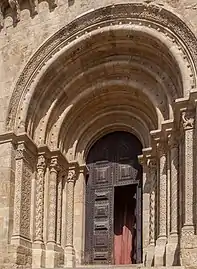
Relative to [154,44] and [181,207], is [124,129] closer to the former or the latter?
[154,44]

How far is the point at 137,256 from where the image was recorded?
1014 centimetres

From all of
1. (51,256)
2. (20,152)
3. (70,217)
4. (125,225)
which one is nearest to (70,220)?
(70,217)

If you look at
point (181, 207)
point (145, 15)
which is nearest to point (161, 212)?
point (181, 207)

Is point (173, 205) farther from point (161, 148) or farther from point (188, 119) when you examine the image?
point (188, 119)

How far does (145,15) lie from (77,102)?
6.92 feet

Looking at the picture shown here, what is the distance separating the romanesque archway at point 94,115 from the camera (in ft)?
29.8

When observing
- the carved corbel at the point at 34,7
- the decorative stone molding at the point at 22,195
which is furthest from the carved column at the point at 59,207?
the carved corbel at the point at 34,7

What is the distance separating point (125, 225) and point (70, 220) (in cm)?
104

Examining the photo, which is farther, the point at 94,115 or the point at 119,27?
the point at 94,115

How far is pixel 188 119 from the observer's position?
8625 millimetres

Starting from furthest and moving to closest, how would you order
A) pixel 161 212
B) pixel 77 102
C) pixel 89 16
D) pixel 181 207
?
pixel 77 102 → pixel 89 16 → pixel 161 212 → pixel 181 207

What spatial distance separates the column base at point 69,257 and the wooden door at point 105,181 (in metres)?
0.34

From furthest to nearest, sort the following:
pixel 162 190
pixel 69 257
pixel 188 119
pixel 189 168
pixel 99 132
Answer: pixel 99 132, pixel 69 257, pixel 162 190, pixel 188 119, pixel 189 168

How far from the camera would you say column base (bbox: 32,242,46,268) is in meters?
9.53
